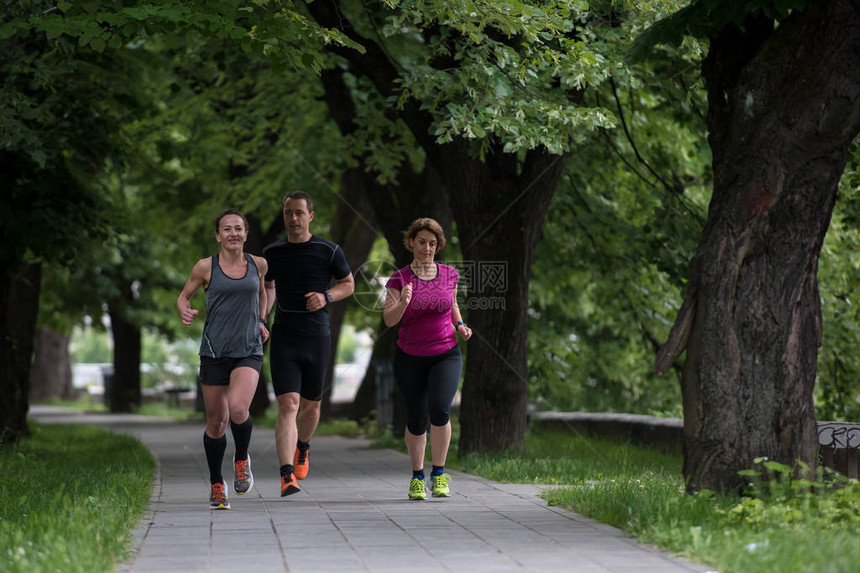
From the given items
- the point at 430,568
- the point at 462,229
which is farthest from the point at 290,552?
the point at 462,229

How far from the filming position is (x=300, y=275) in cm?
887

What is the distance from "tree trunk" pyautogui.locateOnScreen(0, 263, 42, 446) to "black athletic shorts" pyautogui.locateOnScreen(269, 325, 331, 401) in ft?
25.7

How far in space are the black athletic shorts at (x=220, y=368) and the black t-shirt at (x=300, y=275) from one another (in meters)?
0.77

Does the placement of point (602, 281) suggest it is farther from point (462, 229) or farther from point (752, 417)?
point (752, 417)

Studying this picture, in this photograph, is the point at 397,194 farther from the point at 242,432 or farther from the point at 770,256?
the point at 770,256

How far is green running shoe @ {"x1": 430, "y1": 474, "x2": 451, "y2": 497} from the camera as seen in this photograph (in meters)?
9.00

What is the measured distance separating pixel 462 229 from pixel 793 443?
5866 mm

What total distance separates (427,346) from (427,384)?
1.09ft

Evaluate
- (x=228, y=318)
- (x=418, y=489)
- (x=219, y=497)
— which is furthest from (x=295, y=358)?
(x=418, y=489)

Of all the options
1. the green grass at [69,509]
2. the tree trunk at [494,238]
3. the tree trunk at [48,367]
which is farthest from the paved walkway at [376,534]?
the tree trunk at [48,367]

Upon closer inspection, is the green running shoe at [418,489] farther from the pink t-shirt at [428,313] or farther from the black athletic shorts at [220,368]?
the black athletic shorts at [220,368]

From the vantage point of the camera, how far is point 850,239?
14766mm

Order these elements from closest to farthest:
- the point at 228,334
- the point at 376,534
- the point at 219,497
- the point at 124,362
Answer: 1. the point at 376,534
2. the point at 228,334
3. the point at 219,497
4. the point at 124,362

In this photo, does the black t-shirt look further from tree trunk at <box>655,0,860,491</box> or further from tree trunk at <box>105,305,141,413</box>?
tree trunk at <box>105,305,141,413</box>
